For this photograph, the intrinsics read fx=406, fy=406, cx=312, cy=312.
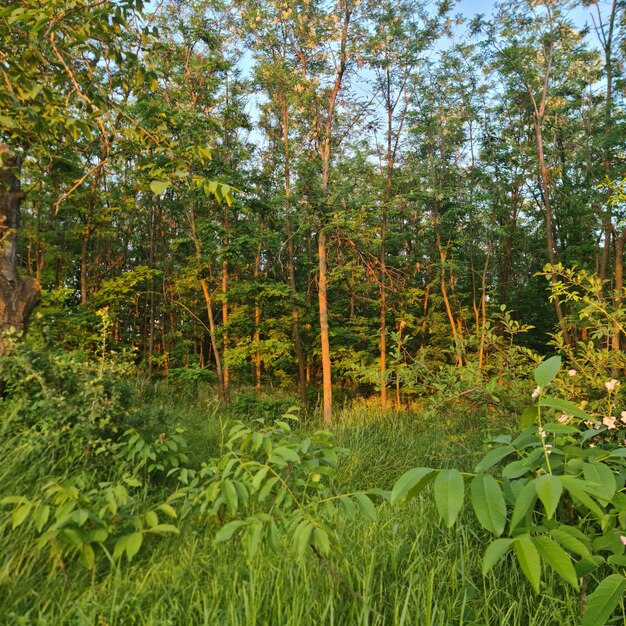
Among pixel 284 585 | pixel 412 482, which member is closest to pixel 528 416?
pixel 412 482

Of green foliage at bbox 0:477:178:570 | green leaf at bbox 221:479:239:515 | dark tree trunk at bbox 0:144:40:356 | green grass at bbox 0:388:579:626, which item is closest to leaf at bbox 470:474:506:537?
green grass at bbox 0:388:579:626

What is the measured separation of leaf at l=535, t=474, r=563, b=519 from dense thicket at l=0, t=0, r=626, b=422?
1.31 meters

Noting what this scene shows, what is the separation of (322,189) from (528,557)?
779 centimetres

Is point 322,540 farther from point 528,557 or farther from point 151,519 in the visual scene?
point 151,519

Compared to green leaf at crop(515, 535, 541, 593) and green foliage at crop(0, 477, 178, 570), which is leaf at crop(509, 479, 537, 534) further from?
green foliage at crop(0, 477, 178, 570)

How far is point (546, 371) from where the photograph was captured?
1.20 metres

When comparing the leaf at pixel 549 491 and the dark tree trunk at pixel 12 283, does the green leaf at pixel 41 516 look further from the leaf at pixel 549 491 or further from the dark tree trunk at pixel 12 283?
the dark tree trunk at pixel 12 283

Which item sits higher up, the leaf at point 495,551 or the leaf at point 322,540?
the leaf at point 495,551

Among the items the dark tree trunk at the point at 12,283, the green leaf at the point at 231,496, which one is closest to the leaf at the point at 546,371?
the green leaf at the point at 231,496

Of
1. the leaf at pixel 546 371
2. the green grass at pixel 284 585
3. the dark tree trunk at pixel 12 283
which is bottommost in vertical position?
the green grass at pixel 284 585

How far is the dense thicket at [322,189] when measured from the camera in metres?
4.77

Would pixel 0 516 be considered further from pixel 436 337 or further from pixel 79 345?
pixel 436 337

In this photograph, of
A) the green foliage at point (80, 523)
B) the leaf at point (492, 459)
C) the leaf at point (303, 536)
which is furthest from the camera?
the green foliage at point (80, 523)

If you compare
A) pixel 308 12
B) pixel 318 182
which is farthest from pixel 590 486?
pixel 308 12
